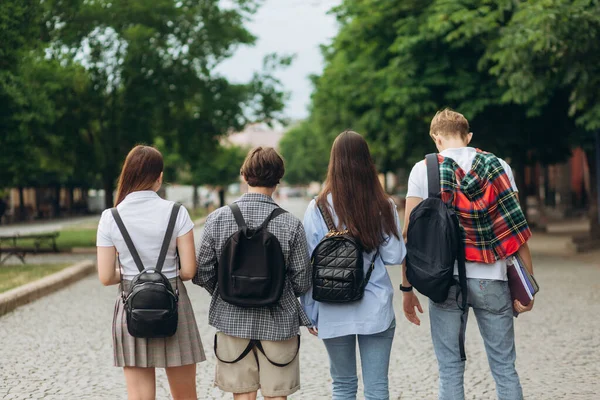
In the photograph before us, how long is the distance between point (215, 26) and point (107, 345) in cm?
1658

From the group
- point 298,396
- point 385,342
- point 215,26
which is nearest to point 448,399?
point 385,342

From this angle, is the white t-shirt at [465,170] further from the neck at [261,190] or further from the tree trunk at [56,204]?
the tree trunk at [56,204]

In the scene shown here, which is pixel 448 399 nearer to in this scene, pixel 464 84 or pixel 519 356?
pixel 519 356

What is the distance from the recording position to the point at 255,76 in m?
25.0

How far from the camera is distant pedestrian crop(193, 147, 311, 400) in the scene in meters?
3.82

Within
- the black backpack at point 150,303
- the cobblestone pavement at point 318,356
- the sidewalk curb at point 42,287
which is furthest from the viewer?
the sidewalk curb at point 42,287

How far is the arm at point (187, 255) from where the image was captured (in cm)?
392

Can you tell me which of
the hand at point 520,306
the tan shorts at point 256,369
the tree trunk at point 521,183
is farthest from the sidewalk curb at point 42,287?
the tree trunk at point 521,183

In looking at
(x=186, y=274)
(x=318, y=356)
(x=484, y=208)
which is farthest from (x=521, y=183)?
(x=186, y=274)

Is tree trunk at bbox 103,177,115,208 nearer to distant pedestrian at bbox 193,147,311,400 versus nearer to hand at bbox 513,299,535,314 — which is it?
distant pedestrian at bbox 193,147,311,400

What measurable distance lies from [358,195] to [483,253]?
2.33 feet

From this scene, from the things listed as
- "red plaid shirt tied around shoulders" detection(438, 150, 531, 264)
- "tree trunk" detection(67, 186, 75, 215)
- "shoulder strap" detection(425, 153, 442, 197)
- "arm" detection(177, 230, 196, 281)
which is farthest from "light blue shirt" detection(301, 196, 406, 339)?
"tree trunk" detection(67, 186, 75, 215)

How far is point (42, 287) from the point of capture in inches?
476

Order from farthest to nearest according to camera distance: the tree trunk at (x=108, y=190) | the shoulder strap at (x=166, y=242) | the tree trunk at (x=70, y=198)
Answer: the tree trunk at (x=70, y=198) < the tree trunk at (x=108, y=190) < the shoulder strap at (x=166, y=242)
